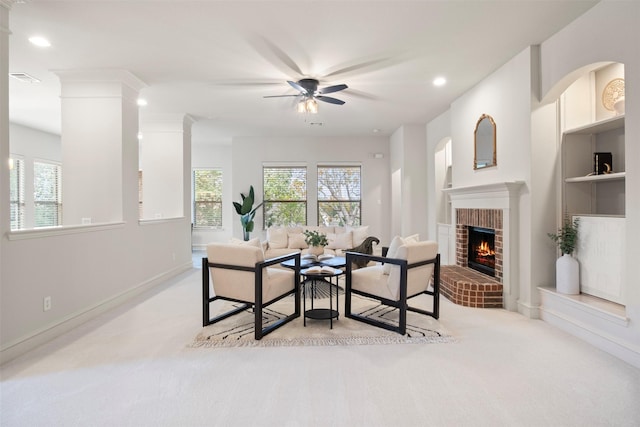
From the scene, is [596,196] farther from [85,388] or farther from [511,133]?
[85,388]

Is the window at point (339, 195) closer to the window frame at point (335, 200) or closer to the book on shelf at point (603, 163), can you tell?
the window frame at point (335, 200)

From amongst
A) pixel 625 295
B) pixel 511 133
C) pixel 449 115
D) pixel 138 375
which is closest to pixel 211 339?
pixel 138 375

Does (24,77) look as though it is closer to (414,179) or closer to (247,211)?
(247,211)

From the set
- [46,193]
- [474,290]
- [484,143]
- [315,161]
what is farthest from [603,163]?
[46,193]

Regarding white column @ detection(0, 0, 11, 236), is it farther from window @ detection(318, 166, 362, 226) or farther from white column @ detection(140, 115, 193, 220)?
window @ detection(318, 166, 362, 226)

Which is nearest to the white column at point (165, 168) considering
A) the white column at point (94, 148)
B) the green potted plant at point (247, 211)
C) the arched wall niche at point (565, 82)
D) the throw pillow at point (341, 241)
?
the green potted plant at point (247, 211)

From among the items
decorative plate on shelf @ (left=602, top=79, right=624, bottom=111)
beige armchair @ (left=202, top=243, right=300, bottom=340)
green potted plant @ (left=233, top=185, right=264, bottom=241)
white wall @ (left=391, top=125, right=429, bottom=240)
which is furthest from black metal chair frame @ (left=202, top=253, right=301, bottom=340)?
green potted plant @ (left=233, top=185, right=264, bottom=241)

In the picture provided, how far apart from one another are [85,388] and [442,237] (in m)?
A: 5.50

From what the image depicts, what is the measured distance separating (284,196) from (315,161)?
44.5 inches

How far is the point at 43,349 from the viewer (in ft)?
9.11

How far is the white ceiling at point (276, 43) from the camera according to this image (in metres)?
2.81

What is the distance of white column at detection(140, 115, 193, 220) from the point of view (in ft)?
20.3

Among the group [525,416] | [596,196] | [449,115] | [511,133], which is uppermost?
[449,115]

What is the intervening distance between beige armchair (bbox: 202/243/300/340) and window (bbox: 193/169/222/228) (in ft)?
20.1
